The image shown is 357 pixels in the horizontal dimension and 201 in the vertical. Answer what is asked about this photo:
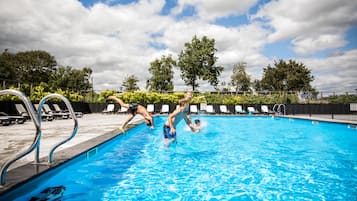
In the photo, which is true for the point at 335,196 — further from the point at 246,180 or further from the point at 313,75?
the point at 313,75

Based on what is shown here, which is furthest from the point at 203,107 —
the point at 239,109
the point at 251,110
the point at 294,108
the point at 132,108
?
the point at 132,108

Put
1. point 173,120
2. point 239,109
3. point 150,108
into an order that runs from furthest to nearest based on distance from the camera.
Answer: point 239,109 → point 150,108 → point 173,120

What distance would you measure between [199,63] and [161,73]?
7.08 m

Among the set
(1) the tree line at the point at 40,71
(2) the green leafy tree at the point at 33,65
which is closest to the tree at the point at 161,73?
(1) the tree line at the point at 40,71

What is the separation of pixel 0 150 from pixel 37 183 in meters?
2.17

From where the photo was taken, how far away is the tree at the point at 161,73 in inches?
1492

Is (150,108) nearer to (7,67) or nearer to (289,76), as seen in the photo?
(7,67)

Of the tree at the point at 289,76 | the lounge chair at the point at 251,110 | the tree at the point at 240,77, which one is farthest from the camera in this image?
the tree at the point at 240,77

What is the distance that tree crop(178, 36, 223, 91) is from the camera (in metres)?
35.8

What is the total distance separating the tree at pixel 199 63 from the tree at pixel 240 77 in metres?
9.50

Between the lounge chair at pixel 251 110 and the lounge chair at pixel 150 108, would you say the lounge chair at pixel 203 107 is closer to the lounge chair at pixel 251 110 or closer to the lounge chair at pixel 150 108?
the lounge chair at pixel 251 110

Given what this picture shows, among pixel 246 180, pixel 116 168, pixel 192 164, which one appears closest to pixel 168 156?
pixel 192 164

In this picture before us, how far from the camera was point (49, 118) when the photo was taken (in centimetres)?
1173

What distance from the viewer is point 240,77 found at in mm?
43844
